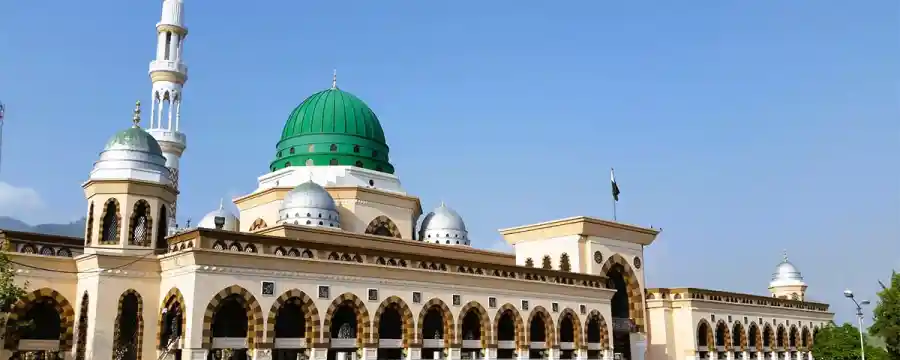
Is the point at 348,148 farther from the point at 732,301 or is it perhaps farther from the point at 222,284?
the point at 732,301

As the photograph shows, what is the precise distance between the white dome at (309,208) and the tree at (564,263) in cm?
1076

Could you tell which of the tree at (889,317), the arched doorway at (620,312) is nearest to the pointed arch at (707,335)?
the arched doorway at (620,312)

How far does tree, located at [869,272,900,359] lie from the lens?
1516 inches

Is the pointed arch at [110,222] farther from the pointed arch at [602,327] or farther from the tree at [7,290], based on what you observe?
the pointed arch at [602,327]

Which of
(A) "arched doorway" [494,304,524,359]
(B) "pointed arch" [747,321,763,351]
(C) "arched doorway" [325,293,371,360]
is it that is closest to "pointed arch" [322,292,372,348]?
(C) "arched doorway" [325,293,371,360]

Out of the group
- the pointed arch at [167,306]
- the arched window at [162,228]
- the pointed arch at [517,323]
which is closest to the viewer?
the pointed arch at [167,306]

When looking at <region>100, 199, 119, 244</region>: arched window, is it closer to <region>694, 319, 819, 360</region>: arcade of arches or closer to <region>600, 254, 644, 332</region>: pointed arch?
<region>600, 254, 644, 332</region>: pointed arch

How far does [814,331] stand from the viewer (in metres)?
54.5

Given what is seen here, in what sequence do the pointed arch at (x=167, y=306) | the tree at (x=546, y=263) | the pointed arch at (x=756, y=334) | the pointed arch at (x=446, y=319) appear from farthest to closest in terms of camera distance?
the pointed arch at (x=756, y=334)
the tree at (x=546, y=263)
the pointed arch at (x=446, y=319)
the pointed arch at (x=167, y=306)

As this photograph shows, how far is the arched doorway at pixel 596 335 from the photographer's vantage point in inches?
1420

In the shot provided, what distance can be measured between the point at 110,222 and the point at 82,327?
13.4ft

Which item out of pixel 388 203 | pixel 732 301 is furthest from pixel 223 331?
pixel 732 301

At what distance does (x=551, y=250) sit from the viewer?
3872cm

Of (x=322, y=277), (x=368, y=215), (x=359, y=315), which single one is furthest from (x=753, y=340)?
(x=322, y=277)
